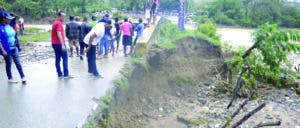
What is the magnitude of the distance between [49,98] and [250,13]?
53.1m

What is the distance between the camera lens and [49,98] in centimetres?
825

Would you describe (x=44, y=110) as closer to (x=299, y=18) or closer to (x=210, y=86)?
(x=210, y=86)

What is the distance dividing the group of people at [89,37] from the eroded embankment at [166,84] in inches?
56.6

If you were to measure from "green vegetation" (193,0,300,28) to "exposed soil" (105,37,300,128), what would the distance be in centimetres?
4052

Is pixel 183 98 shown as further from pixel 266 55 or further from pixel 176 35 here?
pixel 176 35

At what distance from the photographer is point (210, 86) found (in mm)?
15742

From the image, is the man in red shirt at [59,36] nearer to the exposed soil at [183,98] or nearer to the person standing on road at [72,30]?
the exposed soil at [183,98]

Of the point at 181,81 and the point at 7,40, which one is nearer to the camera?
the point at 7,40

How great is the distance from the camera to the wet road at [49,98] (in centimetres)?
669

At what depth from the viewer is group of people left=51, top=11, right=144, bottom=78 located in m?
9.84

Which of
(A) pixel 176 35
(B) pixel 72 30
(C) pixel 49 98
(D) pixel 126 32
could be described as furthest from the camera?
(A) pixel 176 35

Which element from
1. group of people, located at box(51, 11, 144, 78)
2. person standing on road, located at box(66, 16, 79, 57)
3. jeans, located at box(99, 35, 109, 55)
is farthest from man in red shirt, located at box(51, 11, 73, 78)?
jeans, located at box(99, 35, 109, 55)

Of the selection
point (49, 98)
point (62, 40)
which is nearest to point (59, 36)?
point (62, 40)

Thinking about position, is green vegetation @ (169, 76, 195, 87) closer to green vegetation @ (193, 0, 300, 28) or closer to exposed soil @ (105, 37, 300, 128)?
exposed soil @ (105, 37, 300, 128)
